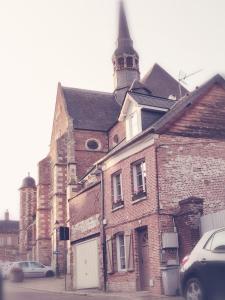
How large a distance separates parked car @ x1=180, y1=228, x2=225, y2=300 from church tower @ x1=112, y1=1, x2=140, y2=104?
31878 millimetres

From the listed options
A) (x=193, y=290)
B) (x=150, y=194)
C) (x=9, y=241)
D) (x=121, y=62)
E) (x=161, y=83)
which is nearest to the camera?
(x=193, y=290)

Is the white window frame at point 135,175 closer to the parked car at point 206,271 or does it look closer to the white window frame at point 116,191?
the white window frame at point 116,191

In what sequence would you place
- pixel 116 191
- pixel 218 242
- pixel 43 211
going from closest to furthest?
1. pixel 218 242
2. pixel 116 191
3. pixel 43 211

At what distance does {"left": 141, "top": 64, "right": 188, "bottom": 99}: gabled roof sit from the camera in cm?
3688

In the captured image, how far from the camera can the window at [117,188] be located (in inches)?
759

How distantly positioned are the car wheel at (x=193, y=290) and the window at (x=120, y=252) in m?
8.93

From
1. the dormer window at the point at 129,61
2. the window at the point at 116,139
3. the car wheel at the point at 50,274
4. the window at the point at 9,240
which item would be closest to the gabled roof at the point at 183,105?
the window at the point at 116,139

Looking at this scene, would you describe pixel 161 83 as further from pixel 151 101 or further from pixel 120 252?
pixel 120 252

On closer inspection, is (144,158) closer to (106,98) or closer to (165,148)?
(165,148)

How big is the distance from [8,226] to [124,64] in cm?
5054

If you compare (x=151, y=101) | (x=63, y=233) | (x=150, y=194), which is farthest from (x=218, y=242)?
(x=63, y=233)

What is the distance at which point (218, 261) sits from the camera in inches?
347

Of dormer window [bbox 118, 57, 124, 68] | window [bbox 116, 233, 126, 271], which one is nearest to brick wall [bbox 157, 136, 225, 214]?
window [bbox 116, 233, 126, 271]

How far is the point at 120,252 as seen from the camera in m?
18.8
